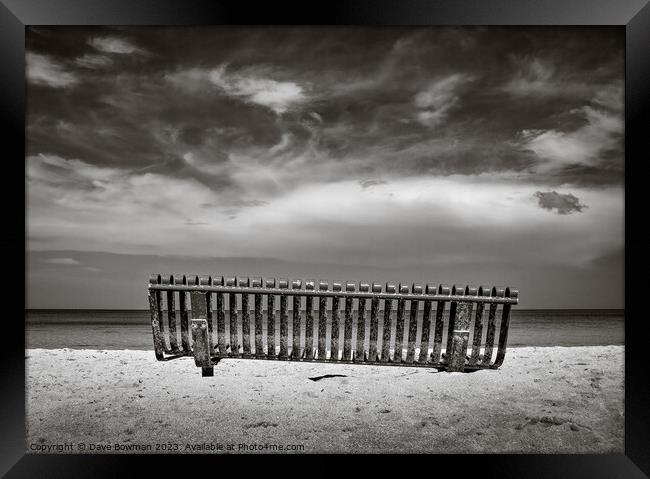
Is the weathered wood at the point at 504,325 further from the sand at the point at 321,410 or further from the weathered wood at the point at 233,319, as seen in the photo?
the weathered wood at the point at 233,319

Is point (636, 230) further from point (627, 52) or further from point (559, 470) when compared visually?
point (559, 470)

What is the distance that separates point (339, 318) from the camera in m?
5.04

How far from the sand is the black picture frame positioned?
494 mm

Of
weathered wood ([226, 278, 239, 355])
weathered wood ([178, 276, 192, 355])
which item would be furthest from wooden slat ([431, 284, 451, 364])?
weathered wood ([178, 276, 192, 355])

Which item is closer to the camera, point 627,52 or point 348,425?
point 627,52

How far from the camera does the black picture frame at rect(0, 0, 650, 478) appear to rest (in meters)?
3.57

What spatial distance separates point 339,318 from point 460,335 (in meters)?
1.46

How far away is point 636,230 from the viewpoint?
3676mm

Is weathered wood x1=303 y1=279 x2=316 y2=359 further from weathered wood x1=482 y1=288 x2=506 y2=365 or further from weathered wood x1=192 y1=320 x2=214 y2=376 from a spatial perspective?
weathered wood x1=482 y1=288 x2=506 y2=365

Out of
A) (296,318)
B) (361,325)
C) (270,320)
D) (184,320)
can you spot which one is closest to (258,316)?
(270,320)

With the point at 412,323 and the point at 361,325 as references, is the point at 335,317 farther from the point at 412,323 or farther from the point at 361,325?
the point at 412,323
